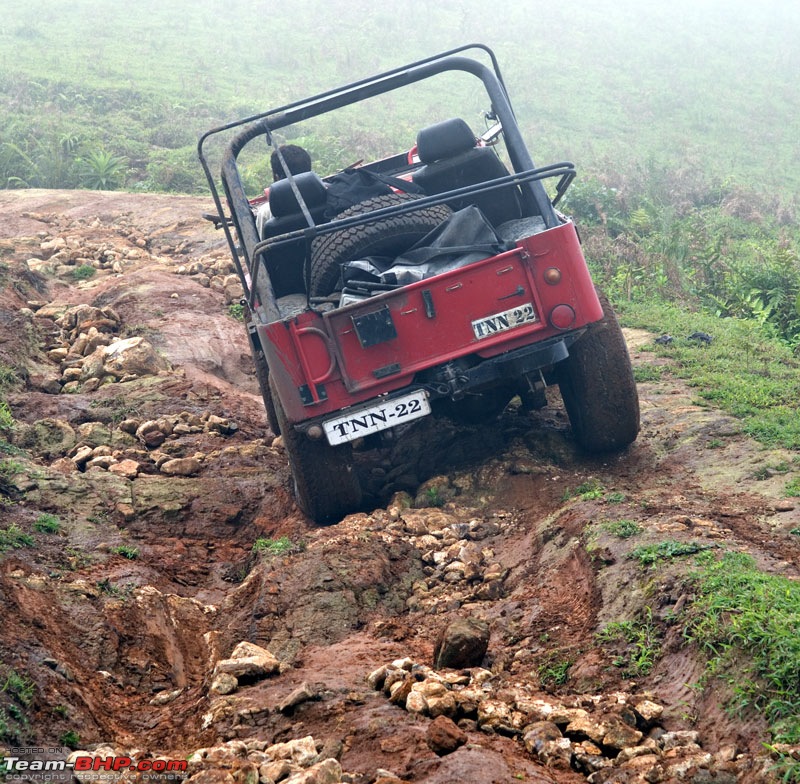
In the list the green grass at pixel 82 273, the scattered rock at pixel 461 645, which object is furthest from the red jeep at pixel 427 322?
the green grass at pixel 82 273

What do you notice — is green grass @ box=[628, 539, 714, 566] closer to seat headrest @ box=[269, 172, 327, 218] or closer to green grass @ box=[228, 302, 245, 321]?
seat headrest @ box=[269, 172, 327, 218]

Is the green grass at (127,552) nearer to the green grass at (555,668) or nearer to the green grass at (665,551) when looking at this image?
the green grass at (555,668)

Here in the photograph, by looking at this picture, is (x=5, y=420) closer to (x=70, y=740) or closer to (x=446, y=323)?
(x=446, y=323)

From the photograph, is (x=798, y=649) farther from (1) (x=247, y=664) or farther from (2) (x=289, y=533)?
(2) (x=289, y=533)

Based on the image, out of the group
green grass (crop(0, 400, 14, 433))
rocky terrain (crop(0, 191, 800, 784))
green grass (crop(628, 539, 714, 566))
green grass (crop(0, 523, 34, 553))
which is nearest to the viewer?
rocky terrain (crop(0, 191, 800, 784))

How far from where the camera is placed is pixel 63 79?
20078 millimetres

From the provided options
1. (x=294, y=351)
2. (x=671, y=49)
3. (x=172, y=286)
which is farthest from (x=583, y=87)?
(x=294, y=351)

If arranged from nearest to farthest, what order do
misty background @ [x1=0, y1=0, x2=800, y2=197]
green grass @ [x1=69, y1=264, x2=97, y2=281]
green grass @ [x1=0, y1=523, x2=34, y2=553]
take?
green grass @ [x1=0, y1=523, x2=34, y2=553] < green grass @ [x1=69, y1=264, x2=97, y2=281] < misty background @ [x1=0, y1=0, x2=800, y2=197]

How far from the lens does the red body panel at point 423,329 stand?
5086mm

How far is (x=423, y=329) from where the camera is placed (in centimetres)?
514

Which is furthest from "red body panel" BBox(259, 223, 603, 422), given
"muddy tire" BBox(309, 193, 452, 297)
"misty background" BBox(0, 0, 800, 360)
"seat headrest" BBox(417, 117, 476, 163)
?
"misty background" BBox(0, 0, 800, 360)

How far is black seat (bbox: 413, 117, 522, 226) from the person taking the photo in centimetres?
A: 602

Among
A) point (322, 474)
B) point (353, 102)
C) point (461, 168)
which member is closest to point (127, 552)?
point (322, 474)

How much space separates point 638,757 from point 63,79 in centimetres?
2049
